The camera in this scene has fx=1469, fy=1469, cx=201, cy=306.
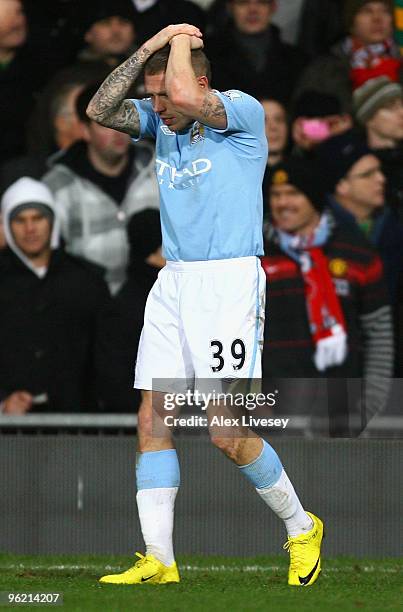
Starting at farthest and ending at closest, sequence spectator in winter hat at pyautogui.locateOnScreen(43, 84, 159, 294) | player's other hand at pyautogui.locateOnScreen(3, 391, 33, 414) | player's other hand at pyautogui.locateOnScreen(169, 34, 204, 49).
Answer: spectator in winter hat at pyautogui.locateOnScreen(43, 84, 159, 294), player's other hand at pyautogui.locateOnScreen(3, 391, 33, 414), player's other hand at pyautogui.locateOnScreen(169, 34, 204, 49)

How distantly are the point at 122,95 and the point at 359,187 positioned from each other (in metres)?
3.73

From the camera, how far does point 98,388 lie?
9289 mm

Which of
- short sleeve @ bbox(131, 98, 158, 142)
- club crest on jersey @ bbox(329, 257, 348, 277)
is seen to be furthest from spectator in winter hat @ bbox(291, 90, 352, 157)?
short sleeve @ bbox(131, 98, 158, 142)

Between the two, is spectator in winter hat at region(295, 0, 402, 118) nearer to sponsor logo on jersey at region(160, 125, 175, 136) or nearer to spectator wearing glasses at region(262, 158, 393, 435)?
spectator wearing glasses at region(262, 158, 393, 435)

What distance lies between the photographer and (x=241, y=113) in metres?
6.31

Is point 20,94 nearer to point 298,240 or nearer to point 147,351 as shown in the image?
point 298,240

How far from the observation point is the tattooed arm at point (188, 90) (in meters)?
6.05

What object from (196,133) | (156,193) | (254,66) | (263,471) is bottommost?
(263,471)

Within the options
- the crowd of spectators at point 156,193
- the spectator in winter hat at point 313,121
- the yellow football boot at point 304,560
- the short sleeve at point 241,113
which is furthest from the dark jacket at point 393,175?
the yellow football boot at point 304,560

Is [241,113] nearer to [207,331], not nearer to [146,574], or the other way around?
[207,331]

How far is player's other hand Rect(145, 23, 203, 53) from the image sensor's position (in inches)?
244

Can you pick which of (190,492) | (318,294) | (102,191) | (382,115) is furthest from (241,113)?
(382,115)

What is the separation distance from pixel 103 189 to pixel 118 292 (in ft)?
2.46

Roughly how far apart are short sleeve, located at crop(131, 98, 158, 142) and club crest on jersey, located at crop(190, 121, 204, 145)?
0.37 m
